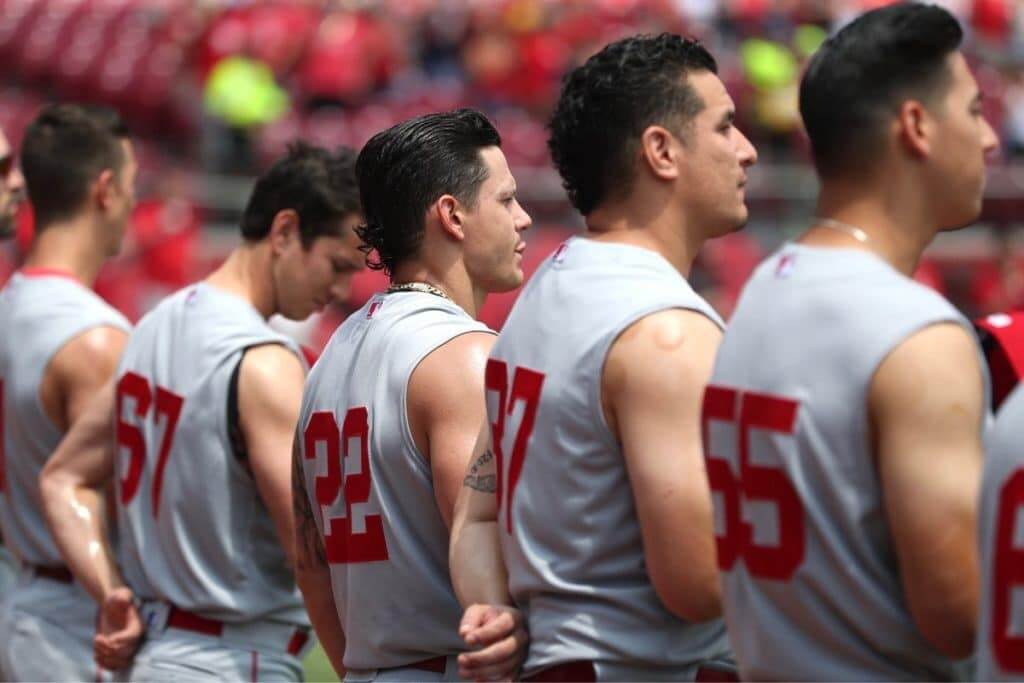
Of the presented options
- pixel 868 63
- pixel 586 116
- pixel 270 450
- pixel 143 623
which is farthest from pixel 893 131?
pixel 143 623

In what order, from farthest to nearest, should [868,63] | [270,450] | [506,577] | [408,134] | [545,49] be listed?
[545,49], [270,450], [408,134], [506,577], [868,63]

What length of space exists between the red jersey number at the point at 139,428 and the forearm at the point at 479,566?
1.31 meters

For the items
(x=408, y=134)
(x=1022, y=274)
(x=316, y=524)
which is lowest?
(x=1022, y=274)

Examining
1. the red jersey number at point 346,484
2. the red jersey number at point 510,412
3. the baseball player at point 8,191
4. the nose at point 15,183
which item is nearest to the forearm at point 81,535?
the baseball player at point 8,191

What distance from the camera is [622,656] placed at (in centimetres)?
272

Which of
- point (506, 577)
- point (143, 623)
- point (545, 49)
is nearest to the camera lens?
point (506, 577)

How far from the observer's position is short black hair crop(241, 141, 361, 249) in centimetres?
427

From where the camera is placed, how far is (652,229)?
9.45 feet

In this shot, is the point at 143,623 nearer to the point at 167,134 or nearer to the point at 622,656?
the point at 622,656

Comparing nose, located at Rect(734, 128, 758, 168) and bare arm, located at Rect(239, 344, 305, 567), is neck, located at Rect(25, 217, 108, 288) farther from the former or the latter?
nose, located at Rect(734, 128, 758, 168)

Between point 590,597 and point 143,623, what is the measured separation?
183 cm

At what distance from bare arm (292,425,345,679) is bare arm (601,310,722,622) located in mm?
1125

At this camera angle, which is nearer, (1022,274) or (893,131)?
(893,131)

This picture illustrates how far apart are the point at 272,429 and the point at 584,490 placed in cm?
140
